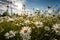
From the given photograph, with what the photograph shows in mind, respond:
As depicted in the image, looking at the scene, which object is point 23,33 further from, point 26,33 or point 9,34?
point 9,34

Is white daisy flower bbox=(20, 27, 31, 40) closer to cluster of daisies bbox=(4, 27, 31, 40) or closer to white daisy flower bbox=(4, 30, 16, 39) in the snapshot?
cluster of daisies bbox=(4, 27, 31, 40)

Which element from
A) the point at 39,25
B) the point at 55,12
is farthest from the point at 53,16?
the point at 39,25

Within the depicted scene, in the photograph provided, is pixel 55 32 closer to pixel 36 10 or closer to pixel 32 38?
pixel 32 38

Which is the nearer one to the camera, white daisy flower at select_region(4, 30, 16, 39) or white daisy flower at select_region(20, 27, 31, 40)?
white daisy flower at select_region(20, 27, 31, 40)

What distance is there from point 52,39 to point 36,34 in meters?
0.22

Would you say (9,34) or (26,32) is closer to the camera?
(26,32)

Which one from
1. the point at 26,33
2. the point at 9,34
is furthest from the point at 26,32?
the point at 9,34

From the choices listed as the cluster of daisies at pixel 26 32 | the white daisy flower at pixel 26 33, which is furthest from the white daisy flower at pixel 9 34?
the white daisy flower at pixel 26 33

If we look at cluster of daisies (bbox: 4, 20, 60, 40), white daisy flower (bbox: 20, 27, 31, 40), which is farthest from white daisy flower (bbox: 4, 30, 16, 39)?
white daisy flower (bbox: 20, 27, 31, 40)

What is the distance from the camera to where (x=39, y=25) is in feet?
8.53

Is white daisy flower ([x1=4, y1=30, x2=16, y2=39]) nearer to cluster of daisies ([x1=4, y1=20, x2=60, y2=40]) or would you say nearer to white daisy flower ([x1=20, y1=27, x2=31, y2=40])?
cluster of daisies ([x1=4, y1=20, x2=60, y2=40])

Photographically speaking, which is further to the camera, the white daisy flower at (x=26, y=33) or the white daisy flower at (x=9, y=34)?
the white daisy flower at (x=9, y=34)

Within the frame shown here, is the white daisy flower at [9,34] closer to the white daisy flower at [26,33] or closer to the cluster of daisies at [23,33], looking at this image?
the cluster of daisies at [23,33]

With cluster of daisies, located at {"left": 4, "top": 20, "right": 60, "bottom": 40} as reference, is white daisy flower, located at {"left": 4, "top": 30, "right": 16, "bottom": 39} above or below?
below
